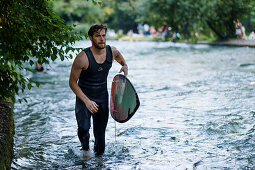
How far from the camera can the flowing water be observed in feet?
20.7

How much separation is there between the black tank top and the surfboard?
0.26 metres

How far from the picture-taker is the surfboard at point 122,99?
6195mm

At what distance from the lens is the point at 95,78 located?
593 centimetres

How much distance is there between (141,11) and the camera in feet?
163

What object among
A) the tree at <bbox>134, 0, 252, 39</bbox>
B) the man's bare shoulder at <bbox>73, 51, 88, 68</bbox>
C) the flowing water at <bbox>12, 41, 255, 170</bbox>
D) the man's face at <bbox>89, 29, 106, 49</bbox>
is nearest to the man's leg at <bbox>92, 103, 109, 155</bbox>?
the flowing water at <bbox>12, 41, 255, 170</bbox>

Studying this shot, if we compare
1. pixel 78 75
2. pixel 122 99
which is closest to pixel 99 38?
pixel 78 75

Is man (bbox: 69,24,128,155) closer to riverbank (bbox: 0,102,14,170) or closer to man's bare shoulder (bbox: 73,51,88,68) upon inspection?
man's bare shoulder (bbox: 73,51,88,68)

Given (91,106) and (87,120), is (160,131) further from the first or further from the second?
(91,106)

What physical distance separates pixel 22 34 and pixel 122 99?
182cm

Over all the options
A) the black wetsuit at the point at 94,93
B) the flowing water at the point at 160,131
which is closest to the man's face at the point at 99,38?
the black wetsuit at the point at 94,93

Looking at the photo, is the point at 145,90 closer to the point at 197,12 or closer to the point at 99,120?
the point at 99,120

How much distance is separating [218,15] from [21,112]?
3020 cm

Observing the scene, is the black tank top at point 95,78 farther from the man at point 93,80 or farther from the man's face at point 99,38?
the man's face at point 99,38

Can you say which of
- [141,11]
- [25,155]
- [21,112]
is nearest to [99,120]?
[25,155]
